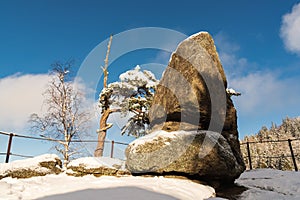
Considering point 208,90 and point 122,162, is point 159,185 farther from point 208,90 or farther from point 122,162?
point 208,90

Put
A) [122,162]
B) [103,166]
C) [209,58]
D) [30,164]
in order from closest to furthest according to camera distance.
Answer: [30,164] → [103,166] → [122,162] → [209,58]

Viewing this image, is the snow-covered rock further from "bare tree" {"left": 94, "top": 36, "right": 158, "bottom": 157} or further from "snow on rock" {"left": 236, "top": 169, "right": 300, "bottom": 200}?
"bare tree" {"left": 94, "top": 36, "right": 158, "bottom": 157}

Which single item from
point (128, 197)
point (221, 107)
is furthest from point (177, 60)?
point (128, 197)

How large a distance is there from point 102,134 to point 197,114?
280 inches

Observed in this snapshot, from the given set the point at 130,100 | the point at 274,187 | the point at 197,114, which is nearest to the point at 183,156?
the point at 197,114

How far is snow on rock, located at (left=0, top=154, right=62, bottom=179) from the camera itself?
455 centimetres

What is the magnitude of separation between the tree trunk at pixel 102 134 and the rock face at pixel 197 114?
5.59 metres

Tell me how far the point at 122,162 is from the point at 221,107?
3.34 m

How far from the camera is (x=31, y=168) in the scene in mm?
4723

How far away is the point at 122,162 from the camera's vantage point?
19.1 feet

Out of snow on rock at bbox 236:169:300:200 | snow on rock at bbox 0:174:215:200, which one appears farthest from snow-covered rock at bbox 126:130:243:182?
snow on rock at bbox 0:174:215:200

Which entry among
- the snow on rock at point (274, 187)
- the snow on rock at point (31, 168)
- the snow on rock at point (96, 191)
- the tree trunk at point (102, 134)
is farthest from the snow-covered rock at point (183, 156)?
the tree trunk at point (102, 134)

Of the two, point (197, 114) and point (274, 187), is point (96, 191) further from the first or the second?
point (274, 187)

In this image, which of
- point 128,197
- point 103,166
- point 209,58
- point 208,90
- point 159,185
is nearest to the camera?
point 128,197
